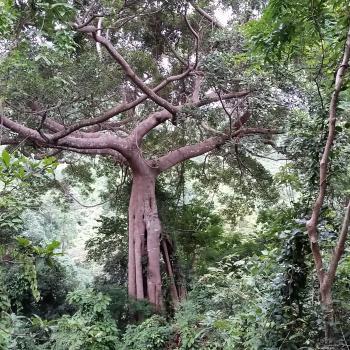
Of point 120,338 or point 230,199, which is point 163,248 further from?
point 230,199

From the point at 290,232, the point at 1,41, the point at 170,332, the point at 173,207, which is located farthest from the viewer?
the point at 173,207

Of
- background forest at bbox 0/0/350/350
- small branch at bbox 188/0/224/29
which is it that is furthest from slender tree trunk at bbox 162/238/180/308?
small branch at bbox 188/0/224/29

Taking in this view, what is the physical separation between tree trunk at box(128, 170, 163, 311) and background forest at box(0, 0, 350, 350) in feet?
0.08

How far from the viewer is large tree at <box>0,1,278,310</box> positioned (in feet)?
13.5

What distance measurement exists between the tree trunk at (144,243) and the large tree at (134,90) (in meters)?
0.02

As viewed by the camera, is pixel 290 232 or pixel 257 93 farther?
pixel 257 93

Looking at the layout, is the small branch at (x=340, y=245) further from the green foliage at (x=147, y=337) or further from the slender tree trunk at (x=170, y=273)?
the slender tree trunk at (x=170, y=273)

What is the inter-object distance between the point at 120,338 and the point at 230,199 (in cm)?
453

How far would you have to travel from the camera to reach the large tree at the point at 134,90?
13.5ft

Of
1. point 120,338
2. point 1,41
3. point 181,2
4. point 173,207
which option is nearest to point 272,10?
point 1,41

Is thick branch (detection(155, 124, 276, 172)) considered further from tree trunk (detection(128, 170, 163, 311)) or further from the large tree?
tree trunk (detection(128, 170, 163, 311))

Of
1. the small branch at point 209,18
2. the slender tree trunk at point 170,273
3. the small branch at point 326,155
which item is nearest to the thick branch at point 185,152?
the slender tree trunk at point 170,273

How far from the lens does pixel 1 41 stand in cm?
388

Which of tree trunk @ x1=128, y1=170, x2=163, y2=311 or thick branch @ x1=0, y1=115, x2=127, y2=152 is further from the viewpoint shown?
tree trunk @ x1=128, y1=170, x2=163, y2=311
